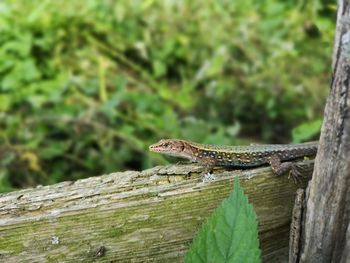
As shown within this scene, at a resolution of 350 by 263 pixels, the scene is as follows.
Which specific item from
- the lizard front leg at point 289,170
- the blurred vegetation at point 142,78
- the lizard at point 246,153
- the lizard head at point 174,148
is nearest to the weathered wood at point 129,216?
the lizard front leg at point 289,170

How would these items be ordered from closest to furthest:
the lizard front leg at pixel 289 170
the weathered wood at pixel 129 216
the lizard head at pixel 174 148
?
the weathered wood at pixel 129 216 < the lizard front leg at pixel 289 170 < the lizard head at pixel 174 148

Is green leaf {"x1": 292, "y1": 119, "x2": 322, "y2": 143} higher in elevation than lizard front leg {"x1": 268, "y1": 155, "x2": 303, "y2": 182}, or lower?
lower

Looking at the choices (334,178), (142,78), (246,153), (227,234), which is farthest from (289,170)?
(142,78)

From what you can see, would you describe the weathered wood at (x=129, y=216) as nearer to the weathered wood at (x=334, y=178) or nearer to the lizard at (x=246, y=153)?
the weathered wood at (x=334, y=178)

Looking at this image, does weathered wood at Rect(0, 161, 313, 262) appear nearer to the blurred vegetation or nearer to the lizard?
the lizard

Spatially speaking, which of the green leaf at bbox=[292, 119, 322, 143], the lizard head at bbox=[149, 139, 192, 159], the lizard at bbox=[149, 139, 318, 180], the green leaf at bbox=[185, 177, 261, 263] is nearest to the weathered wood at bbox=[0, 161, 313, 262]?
the green leaf at bbox=[185, 177, 261, 263]

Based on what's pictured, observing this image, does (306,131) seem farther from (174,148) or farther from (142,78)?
(142,78)

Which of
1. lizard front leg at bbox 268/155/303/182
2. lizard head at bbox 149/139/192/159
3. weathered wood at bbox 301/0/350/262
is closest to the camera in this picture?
weathered wood at bbox 301/0/350/262
